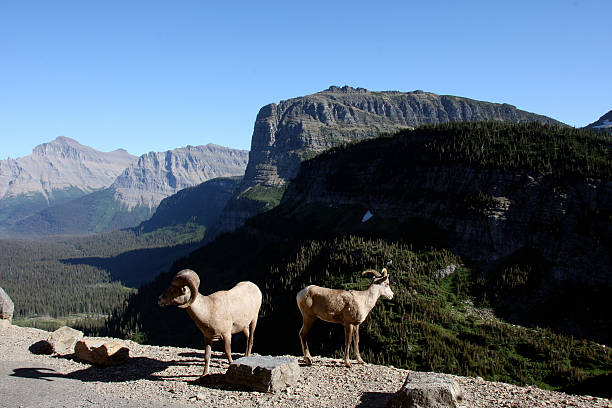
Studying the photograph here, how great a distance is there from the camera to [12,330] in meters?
31.3

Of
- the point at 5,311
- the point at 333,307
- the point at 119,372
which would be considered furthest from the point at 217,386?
the point at 5,311

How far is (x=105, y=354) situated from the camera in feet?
72.6

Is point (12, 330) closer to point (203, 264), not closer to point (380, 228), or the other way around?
point (380, 228)

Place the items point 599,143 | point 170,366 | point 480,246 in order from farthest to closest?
point 599,143 < point 480,246 < point 170,366

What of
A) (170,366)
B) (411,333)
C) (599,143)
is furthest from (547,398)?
(599,143)

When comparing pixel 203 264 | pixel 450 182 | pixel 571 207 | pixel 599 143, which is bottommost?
pixel 203 264

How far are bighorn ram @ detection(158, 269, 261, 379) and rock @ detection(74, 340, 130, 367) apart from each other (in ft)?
19.0

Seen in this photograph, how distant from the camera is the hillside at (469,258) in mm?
65625

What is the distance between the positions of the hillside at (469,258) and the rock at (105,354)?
45850 millimetres

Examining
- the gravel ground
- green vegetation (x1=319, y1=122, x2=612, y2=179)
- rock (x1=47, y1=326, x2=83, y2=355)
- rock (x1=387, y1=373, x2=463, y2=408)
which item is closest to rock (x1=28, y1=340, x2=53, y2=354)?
rock (x1=47, y1=326, x2=83, y2=355)

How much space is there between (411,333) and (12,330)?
56.9 meters

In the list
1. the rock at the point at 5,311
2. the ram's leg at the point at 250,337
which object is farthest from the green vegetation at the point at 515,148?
the rock at the point at 5,311

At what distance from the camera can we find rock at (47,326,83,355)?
2520cm

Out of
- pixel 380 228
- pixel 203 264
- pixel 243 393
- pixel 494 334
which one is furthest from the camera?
pixel 203 264
